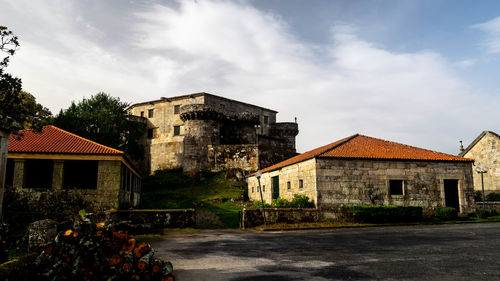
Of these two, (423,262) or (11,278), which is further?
(423,262)

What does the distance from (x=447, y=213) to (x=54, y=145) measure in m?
22.5

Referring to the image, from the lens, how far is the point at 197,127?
4469 centimetres

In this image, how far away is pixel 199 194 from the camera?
3388 cm

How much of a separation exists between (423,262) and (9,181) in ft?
62.8

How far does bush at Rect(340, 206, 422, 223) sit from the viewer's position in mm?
18297

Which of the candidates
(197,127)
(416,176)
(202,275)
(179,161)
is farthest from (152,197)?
(202,275)

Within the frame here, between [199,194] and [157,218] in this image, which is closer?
[157,218]

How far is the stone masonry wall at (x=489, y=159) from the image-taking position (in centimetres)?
3153

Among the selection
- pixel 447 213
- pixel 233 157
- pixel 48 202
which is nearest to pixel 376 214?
pixel 447 213

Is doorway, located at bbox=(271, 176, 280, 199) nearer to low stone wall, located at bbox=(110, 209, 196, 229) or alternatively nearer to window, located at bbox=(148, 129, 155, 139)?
low stone wall, located at bbox=(110, 209, 196, 229)

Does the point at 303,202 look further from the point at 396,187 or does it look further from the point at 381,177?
the point at 396,187

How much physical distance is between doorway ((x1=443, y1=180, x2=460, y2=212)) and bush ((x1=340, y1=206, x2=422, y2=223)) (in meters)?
5.30

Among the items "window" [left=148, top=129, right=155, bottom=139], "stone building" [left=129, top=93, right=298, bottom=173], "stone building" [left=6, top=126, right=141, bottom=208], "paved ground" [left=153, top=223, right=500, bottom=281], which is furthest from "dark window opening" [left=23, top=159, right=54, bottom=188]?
"window" [left=148, top=129, right=155, bottom=139]

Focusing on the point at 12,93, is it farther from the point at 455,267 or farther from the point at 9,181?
the point at 455,267
